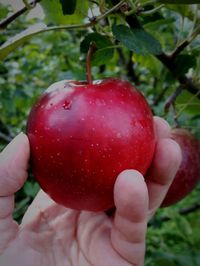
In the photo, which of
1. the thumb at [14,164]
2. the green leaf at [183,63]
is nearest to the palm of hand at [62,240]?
the thumb at [14,164]

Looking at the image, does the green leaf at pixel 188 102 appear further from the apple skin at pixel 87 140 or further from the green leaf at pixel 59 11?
the apple skin at pixel 87 140

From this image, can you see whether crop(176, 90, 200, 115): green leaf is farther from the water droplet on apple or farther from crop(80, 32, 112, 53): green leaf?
the water droplet on apple

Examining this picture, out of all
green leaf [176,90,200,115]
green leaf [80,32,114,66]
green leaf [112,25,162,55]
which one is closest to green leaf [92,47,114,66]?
green leaf [80,32,114,66]

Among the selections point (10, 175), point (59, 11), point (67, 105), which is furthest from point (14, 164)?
point (59, 11)

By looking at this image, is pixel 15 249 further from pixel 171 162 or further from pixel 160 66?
pixel 160 66

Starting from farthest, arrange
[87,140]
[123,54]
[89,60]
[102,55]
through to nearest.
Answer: [123,54]
[102,55]
[89,60]
[87,140]

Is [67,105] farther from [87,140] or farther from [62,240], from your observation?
[62,240]
